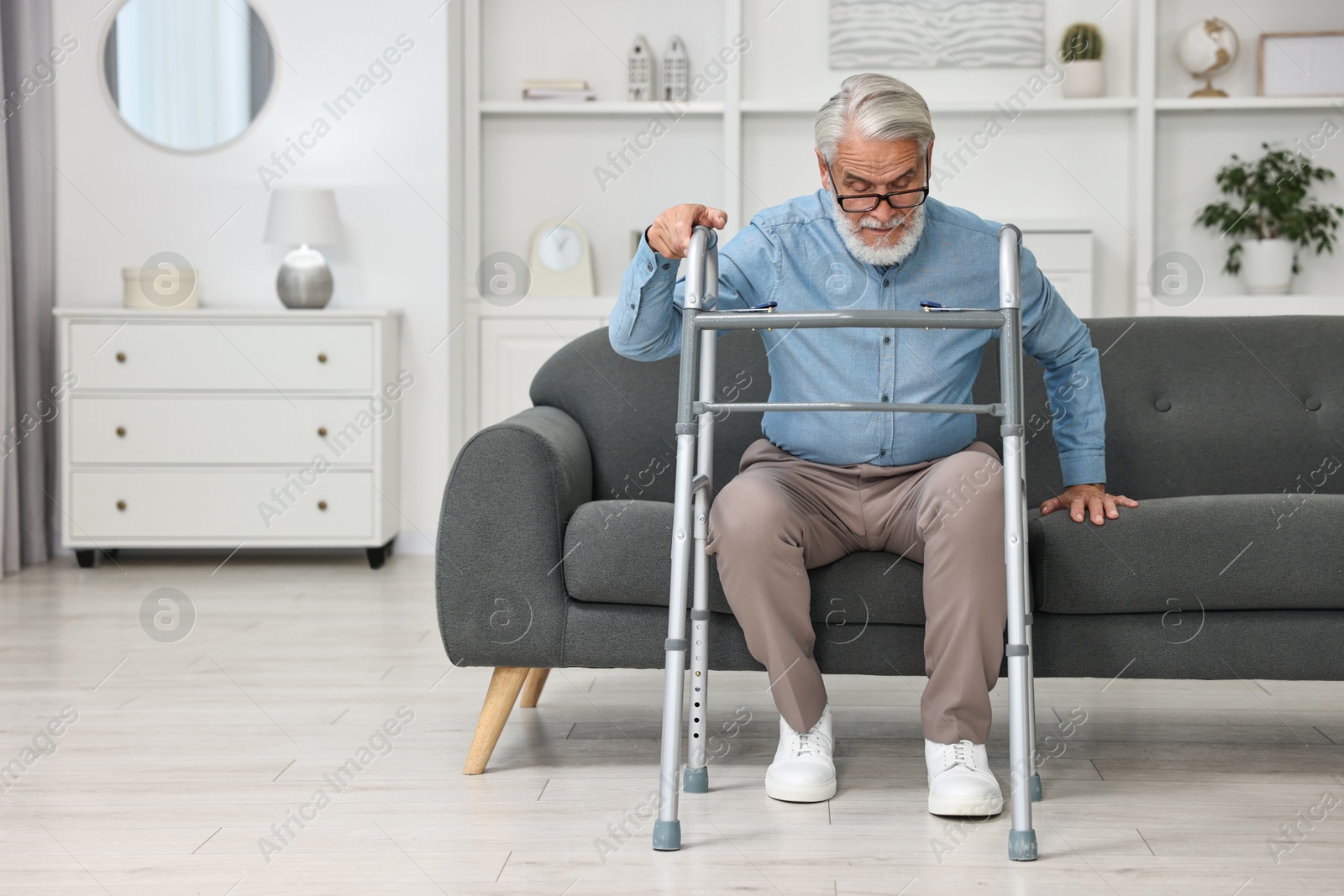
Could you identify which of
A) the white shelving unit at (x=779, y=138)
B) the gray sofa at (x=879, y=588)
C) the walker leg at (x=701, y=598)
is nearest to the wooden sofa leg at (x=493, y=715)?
the gray sofa at (x=879, y=588)

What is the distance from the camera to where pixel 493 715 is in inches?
75.3

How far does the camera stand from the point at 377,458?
386cm

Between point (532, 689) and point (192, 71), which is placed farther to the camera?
point (192, 71)

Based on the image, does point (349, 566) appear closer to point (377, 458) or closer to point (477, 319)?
point (377, 458)

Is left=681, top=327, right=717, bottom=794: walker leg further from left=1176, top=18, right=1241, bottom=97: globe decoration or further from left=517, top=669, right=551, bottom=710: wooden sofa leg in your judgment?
left=1176, top=18, right=1241, bottom=97: globe decoration

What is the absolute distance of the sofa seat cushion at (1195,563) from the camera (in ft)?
5.82

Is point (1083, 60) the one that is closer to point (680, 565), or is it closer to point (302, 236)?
point (302, 236)

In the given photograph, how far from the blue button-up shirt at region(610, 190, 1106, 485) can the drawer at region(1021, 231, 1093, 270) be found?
7.94 feet

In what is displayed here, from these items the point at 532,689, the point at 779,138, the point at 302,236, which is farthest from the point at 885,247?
the point at 779,138

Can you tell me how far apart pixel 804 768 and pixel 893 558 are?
1.08 ft

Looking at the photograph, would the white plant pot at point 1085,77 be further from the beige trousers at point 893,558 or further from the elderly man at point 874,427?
the beige trousers at point 893,558

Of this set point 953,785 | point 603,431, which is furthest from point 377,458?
point 953,785

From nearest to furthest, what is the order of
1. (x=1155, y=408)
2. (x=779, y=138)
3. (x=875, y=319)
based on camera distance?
(x=875, y=319), (x=1155, y=408), (x=779, y=138)

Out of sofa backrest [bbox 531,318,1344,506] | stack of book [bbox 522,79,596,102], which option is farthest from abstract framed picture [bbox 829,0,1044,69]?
sofa backrest [bbox 531,318,1344,506]
